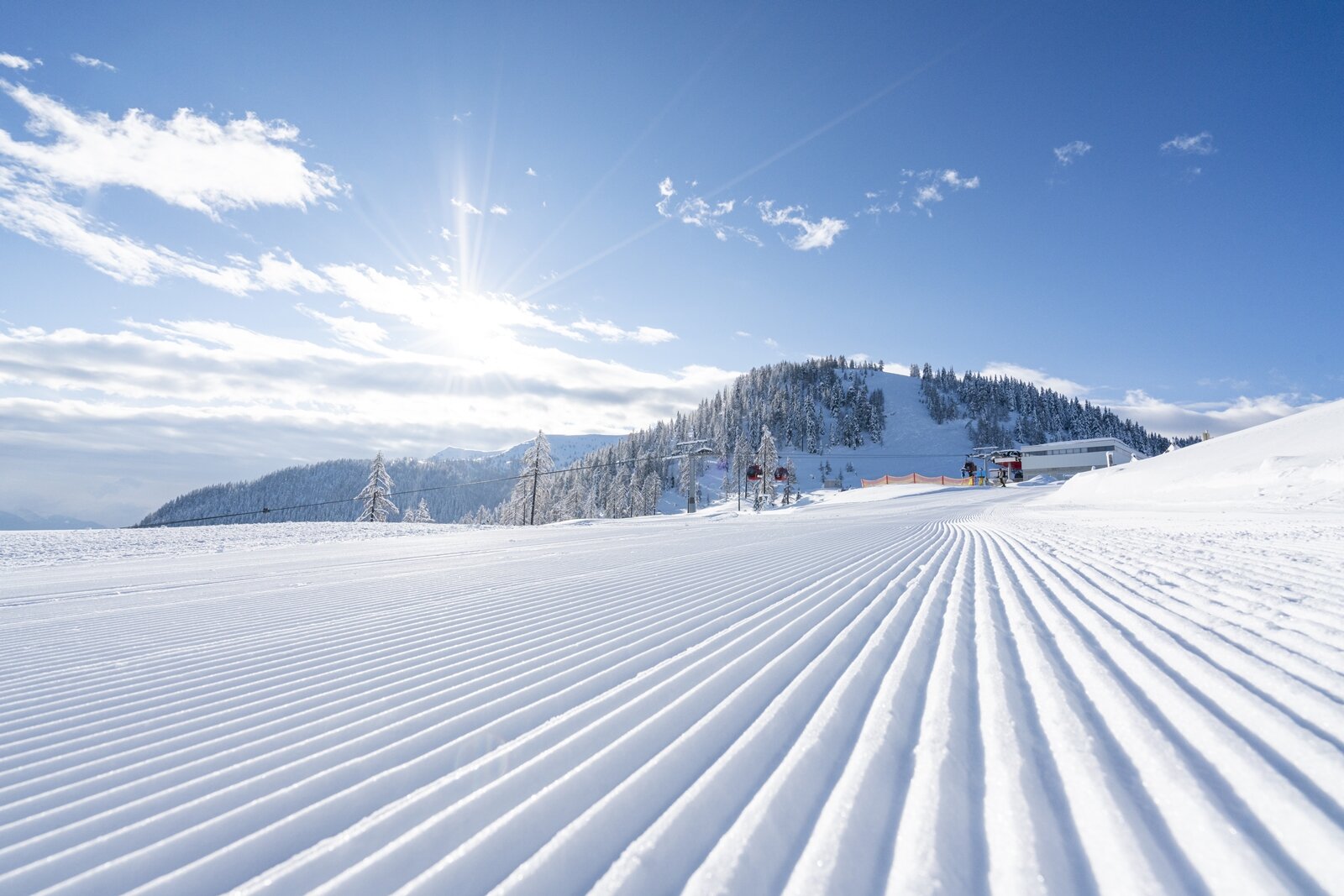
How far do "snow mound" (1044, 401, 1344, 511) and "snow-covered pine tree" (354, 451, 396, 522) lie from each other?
41.4 m

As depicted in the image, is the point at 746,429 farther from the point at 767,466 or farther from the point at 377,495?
the point at 377,495

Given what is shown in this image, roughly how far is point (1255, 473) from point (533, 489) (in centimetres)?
3652

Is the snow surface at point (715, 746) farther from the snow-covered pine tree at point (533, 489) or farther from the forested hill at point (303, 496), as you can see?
the forested hill at point (303, 496)

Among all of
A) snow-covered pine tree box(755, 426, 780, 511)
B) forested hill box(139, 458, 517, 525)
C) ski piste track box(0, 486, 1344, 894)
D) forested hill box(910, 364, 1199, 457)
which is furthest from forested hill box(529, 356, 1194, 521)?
ski piste track box(0, 486, 1344, 894)

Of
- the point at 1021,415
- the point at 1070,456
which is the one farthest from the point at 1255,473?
the point at 1021,415

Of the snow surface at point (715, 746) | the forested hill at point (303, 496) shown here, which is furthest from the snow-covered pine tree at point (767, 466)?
the forested hill at point (303, 496)

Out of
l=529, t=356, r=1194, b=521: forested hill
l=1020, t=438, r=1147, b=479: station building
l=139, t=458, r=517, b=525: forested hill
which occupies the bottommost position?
l=139, t=458, r=517, b=525: forested hill

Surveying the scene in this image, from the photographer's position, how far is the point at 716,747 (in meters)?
2.18

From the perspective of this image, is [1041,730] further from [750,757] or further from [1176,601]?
[1176,601]

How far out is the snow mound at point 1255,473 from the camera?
11.8 metres

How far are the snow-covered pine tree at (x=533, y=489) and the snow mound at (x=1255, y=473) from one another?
98.7ft

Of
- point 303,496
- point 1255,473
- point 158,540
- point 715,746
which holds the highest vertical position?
point 1255,473

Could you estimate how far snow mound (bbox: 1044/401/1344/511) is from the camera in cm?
1177

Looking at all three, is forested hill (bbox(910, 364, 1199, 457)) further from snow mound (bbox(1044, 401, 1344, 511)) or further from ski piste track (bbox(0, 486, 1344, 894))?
ski piste track (bbox(0, 486, 1344, 894))
